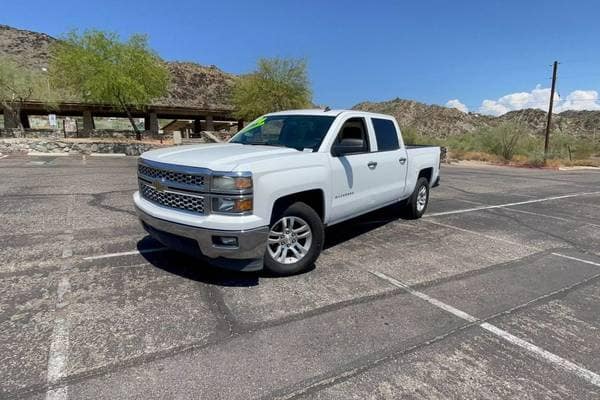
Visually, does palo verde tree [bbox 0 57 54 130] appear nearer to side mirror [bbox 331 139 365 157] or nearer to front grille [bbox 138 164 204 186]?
front grille [bbox 138 164 204 186]

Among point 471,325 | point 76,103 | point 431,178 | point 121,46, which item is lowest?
point 471,325

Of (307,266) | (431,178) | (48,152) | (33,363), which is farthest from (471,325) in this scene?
(48,152)

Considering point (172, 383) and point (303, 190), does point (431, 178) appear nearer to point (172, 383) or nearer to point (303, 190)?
point (303, 190)

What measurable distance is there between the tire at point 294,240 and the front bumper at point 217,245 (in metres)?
0.29

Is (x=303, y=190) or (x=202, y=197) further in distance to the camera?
(x=303, y=190)

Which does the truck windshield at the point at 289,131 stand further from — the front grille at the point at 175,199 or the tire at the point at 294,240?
the front grille at the point at 175,199

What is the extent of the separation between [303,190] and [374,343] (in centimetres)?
173

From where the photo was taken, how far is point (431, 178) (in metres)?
7.57

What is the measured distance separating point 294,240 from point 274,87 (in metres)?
28.9

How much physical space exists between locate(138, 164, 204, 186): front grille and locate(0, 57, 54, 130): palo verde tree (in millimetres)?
34315

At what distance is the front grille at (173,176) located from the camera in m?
3.56

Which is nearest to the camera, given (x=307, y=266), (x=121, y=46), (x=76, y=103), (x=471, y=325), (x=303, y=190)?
(x=471, y=325)

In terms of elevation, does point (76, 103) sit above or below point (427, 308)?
above

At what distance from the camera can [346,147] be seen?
4.64 metres
